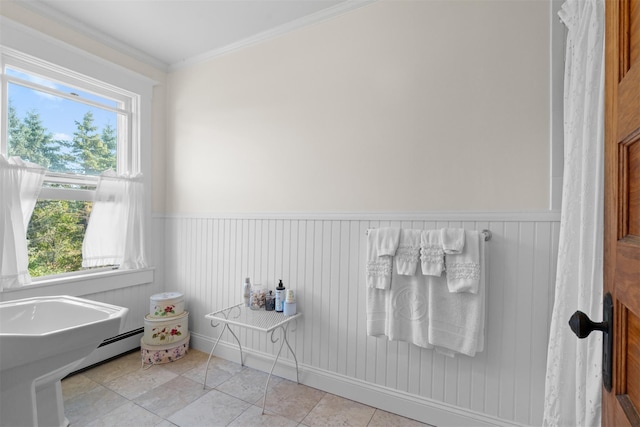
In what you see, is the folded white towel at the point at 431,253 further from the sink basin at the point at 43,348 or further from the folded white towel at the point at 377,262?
the sink basin at the point at 43,348

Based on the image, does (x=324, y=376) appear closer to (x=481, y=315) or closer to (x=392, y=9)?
(x=481, y=315)

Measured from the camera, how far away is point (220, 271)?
8.11ft

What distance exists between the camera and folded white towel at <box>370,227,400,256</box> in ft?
5.57

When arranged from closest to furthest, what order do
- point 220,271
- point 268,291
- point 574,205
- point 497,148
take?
1. point 574,205
2. point 497,148
3. point 268,291
4. point 220,271

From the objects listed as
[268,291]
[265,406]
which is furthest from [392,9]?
[265,406]

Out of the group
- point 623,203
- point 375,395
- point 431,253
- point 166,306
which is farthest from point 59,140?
point 623,203

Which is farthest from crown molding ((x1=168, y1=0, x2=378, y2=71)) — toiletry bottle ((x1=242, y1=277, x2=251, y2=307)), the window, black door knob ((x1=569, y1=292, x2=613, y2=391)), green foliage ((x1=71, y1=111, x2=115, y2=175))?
black door knob ((x1=569, y1=292, x2=613, y2=391))

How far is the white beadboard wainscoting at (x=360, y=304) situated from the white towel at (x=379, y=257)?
0.10m

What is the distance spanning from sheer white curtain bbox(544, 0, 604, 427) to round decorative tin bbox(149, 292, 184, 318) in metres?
2.43

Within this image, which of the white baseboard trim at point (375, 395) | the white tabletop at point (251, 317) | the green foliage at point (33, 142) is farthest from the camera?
the green foliage at point (33, 142)

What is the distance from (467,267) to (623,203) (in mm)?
1051

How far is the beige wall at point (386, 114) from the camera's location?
152cm

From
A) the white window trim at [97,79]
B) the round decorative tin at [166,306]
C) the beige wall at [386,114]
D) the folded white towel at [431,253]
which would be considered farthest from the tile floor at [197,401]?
the beige wall at [386,114]

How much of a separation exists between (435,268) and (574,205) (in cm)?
65
